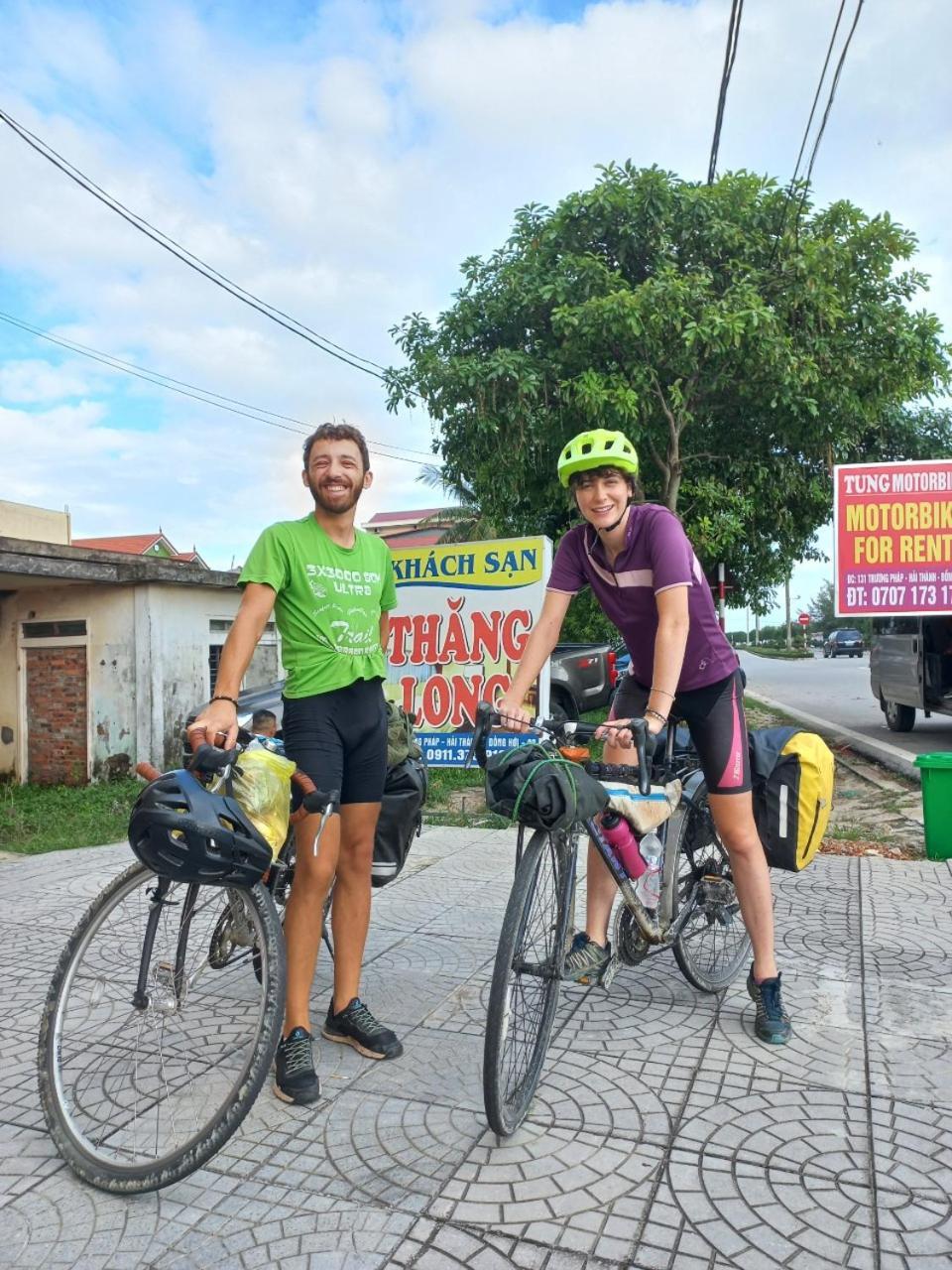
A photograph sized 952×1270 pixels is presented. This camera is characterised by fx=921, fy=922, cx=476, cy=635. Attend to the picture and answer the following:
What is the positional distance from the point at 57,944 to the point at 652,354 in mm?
8047

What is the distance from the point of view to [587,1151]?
2.37 meters

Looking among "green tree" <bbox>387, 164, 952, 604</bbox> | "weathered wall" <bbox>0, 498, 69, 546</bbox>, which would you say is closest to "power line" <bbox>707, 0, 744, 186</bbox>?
"green tree" <bbox>387, 164, 952, 604</bbox>

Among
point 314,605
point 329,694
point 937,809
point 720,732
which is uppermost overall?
point 314,605

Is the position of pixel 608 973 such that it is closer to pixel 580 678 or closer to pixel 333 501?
pixel 333 501

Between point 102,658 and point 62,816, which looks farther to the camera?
point 102,658

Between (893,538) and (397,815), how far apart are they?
24.8ft

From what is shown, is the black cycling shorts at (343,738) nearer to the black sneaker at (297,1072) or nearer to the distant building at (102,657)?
the black sneaker at (297,1072)

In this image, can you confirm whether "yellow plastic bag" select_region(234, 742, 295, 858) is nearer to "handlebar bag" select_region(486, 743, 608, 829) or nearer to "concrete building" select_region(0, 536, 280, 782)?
"handlebar bag" select_region(486, 743, 608, 829)

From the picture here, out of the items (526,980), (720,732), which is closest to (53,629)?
(720,732)

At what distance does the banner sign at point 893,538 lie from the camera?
902 cm

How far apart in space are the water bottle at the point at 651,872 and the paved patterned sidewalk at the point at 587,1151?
19.0 inches

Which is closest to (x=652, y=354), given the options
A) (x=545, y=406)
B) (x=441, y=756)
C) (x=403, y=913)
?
(x=545, y=406)

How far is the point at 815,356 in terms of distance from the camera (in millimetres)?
10188

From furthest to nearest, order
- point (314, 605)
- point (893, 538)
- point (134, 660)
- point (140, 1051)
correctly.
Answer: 1. point (134, 660)
2. point (893, 538)
3. point (314, 605)
4. point (140, 1051)
